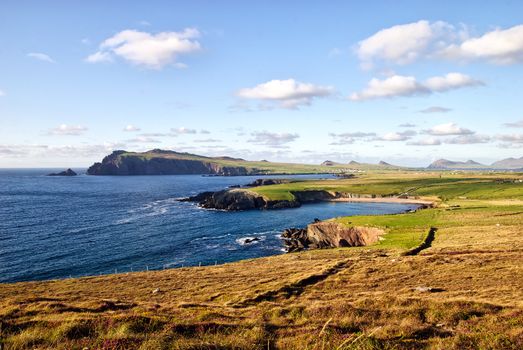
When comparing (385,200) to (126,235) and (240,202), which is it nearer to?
(240,202)

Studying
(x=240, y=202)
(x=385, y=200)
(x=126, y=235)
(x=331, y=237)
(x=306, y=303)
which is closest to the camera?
(x=306, y=303)

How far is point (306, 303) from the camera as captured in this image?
3020cm

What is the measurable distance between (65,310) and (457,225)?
81283mm

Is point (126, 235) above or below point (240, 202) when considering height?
below

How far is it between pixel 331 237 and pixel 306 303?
62008 millimetres

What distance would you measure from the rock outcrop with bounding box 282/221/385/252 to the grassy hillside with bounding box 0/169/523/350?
1132 centimetres

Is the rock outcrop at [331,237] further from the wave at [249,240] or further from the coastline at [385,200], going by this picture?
the coastline at [385,200]

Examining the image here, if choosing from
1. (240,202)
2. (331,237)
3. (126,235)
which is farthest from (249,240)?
(240,202)

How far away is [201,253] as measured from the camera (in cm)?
8025

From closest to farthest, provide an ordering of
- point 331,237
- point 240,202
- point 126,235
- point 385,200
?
point 331,237 → point 126,235 → point 240,202 → point 385,200

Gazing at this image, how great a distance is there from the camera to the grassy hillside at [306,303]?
672 inches

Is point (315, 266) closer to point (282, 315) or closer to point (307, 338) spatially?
point (282, 315)

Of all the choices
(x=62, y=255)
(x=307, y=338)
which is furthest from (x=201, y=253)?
(x=307, y=338)

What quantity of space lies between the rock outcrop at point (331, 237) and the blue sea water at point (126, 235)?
217 inches
